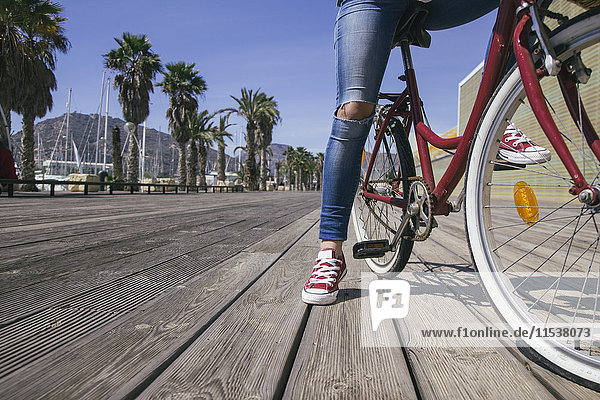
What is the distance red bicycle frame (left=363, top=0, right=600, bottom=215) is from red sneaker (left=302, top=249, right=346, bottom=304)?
1.29 feet

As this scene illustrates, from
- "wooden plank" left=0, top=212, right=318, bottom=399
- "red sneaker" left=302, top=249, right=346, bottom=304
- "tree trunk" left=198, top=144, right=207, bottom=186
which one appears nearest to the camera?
"wooden plank" left=0, top=212, right=318, bottom=399

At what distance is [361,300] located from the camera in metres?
1.33

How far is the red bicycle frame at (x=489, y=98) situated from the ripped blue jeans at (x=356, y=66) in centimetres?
22

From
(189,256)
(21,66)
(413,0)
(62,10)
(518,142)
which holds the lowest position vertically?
(189,256)

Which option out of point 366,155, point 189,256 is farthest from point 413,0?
point 189,256

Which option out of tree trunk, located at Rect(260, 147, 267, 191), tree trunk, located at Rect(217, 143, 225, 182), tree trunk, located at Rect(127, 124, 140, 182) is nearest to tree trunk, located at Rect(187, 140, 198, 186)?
tree trunk, located at Rect(217, 143, 225, 182)

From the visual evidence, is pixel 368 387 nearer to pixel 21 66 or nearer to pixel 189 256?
pixel 189 256

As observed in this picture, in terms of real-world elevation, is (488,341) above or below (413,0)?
below

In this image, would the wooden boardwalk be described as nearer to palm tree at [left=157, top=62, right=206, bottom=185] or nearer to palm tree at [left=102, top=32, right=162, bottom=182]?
palm tree at [left=102, top=32, right=162, bottom=182]

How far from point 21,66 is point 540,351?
59.1ft

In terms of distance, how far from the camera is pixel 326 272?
137cm

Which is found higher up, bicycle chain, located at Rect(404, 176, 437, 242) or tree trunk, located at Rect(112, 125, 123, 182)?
tree trunk, located at Rect(112, 125, 123, 182)

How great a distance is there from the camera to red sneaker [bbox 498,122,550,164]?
110 centimetres

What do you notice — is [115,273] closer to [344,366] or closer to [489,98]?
[344,366]
